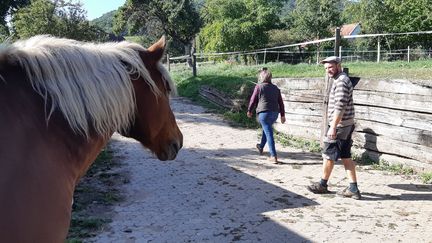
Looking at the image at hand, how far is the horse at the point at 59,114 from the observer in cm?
172

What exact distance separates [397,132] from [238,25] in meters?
37.1

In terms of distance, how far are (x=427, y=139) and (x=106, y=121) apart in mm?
5728

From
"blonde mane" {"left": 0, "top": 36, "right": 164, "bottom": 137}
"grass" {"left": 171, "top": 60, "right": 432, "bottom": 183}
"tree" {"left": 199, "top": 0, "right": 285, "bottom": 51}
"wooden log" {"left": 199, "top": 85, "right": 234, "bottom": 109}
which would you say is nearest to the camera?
"blonde mane" {"left": 0, "top": 36, "right": 164, "bottom": 137}

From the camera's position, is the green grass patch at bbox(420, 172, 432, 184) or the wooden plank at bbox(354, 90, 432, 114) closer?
the green grass patch at bbox(420, 172, 432, 184)

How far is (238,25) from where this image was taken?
42.8 metres

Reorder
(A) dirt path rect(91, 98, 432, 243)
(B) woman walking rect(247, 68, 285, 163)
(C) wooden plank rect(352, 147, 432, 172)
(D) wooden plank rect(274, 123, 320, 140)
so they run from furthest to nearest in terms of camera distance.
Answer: (D) wooden plank rect(274, 123, 320, 140)
(B) woman walking rect(247, 68, 285, 163)
(C) wooden plank rect(352, 147, 432, 172)
(A) dirt path rect(91, 98, 432, 243)

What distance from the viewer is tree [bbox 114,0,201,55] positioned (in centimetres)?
4556

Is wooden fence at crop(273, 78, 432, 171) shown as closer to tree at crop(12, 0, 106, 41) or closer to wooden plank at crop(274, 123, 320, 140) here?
wooden plank at crop(274, 123, 320, 140)

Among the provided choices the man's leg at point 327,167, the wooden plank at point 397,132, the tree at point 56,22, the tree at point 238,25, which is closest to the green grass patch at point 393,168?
the wooden plank at point 397,132

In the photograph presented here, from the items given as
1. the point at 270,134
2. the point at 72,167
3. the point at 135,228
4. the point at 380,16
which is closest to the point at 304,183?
the point at 270,134

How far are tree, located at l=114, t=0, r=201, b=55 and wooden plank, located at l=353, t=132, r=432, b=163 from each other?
129ft

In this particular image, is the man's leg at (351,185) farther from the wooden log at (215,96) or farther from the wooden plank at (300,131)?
the wooden log at (215,96)

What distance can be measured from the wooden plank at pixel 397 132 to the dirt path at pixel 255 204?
2.10ft

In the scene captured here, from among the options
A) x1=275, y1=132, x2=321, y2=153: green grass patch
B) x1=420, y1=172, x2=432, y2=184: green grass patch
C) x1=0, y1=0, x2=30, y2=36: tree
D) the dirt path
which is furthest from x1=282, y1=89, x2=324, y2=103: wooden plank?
x1=0, y1=0, x2=30, y2=36: tree
